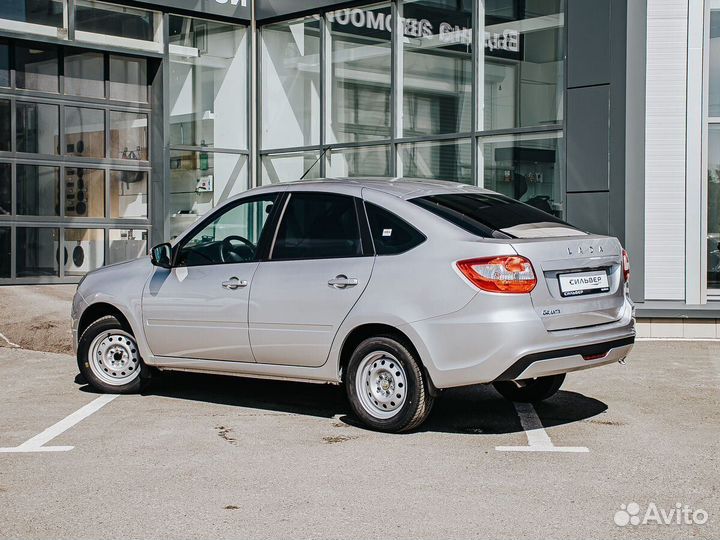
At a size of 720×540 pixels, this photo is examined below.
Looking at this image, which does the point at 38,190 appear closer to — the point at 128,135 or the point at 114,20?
the point at 128,135

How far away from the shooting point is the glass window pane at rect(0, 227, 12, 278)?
614 inches

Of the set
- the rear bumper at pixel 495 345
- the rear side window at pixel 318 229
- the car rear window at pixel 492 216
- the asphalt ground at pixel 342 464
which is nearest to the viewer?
the asphalt ground at pixel 342 464

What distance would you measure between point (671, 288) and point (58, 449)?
7838 millimetres

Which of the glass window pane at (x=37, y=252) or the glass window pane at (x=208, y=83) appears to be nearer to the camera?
the glass window pane at (x=37, y=252)

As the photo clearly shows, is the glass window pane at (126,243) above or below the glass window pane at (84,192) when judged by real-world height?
below

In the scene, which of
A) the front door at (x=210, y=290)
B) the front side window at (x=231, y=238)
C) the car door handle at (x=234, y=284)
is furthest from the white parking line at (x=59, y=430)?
the car door handle at (x=234, y=284)

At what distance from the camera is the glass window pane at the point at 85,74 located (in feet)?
53.3

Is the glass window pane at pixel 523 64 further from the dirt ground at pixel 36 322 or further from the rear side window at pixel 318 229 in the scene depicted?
the rear side window at pixel 318 229

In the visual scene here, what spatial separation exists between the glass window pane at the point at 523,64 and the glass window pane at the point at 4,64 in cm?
697

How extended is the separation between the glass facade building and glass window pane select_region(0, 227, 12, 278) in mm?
24

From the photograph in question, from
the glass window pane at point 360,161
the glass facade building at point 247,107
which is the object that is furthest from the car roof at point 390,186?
the glass window pane at point 360,161

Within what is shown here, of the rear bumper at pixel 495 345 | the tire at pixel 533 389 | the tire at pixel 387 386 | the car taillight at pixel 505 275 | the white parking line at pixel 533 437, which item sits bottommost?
the white parking line at pixel 533 437

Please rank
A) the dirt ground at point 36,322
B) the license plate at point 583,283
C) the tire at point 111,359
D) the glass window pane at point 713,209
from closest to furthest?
1. the license plate at point 583,283
2. the tire at point 111,359
3. the dirt ground at point 36,322
4. the glass window pane at point 713,209

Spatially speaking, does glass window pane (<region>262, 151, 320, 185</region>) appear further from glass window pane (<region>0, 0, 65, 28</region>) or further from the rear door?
the rear door
